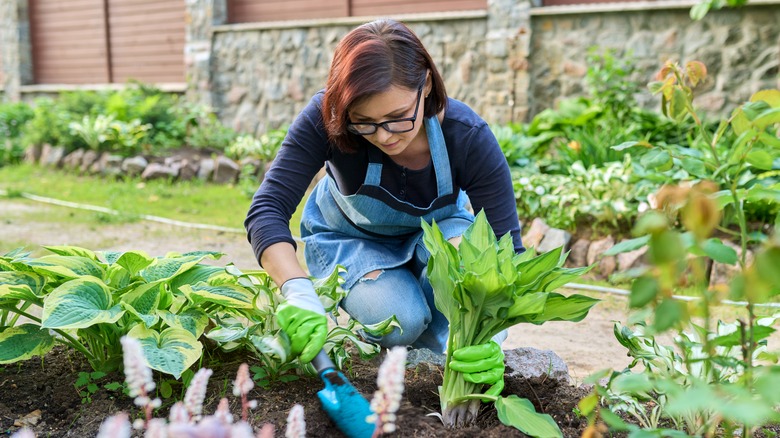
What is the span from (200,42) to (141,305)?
7563 millimetres

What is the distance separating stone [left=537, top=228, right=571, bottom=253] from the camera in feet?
13.7

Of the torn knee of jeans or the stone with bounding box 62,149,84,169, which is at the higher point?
the torn knee of jeans

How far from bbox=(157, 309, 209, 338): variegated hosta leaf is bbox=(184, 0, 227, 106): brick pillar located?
24.0 feet

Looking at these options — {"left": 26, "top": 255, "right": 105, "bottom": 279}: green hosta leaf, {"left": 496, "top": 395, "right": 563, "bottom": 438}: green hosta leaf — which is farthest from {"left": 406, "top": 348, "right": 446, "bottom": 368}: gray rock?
{"left": 26, "top": 255, "right": 105, "bottom": 279}: green hosta leaf

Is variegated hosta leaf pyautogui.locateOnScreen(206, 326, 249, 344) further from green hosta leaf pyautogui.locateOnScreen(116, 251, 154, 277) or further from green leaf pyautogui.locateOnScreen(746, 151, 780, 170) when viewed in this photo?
green leaf pyautogui.locateOnScreen(746, 151, 780, 170)

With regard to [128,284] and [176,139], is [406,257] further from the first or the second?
[176,139]

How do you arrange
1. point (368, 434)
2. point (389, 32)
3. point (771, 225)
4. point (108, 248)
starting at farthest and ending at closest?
point (108, 248)
point (771, 225)
point (389, 32)
point (368, 434)

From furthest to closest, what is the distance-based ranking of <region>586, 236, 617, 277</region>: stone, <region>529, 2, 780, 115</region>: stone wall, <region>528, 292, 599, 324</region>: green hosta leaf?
<region>529, 2, 780, 115</region>: stone wall
<region>586, 236, 617, 277</region>: stone
<region>528, 292, 599, 324</region>: green hosta leaf

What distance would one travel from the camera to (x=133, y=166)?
7.20m

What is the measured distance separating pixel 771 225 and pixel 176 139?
5.94 meters

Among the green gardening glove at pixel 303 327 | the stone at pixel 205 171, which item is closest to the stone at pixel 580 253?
the green gardening glove at pixel 303 327

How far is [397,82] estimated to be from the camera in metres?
2.15

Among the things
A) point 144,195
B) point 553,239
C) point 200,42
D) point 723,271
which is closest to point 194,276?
point 553,239

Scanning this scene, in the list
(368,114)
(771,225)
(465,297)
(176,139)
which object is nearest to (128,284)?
(368,114)
